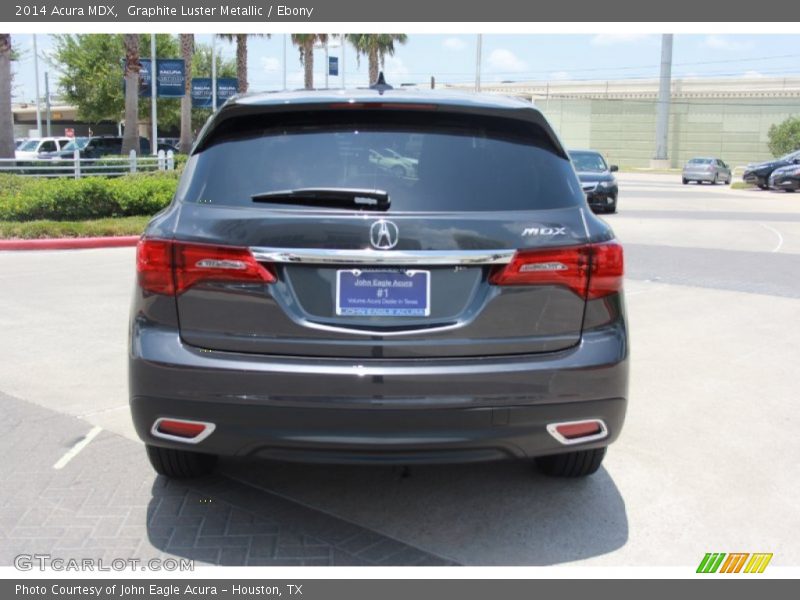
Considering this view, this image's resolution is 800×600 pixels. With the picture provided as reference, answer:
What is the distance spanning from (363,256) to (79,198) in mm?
14298

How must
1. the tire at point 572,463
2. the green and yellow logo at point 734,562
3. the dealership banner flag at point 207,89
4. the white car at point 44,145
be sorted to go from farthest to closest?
the dealership banner flag at point 207,89
the white car at point 44,145
the tire at point 572,463
the green and yellow logo at point 734,562

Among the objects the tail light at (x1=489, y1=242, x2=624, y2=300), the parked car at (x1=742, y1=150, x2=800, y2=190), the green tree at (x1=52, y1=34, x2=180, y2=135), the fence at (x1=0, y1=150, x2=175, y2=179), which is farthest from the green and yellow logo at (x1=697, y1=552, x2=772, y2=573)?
the green tree at (x1=52, y1=34, x2=180, y2=135)

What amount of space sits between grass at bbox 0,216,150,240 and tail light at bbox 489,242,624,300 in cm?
1209

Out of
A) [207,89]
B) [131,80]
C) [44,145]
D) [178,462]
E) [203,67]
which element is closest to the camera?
[178,462]

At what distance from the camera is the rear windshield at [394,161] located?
142 inches

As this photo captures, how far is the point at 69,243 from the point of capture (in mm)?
13930

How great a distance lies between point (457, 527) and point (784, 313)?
21.5 feet

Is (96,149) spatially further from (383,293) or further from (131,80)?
(383,293)

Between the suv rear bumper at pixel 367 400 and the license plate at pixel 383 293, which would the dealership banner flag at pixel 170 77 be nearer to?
the suv rear bumper at pixel 367 400

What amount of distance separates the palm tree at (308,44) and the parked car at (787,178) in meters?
24.7

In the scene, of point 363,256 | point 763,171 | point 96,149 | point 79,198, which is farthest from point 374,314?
point 763,171

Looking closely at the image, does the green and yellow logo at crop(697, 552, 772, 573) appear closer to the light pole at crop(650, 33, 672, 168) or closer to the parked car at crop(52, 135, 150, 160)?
the parked car at crop(52, 135, 150, 160)

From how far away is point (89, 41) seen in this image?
50000 millimetres

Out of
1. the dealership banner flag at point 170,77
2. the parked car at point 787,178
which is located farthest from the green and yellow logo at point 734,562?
the parked car at point 787,178
